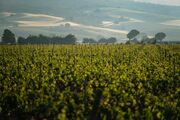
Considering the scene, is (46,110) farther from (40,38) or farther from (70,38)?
(70,38)

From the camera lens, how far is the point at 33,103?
1490 cm

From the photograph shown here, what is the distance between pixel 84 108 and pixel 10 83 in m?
5.90

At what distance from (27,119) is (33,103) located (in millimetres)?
1177

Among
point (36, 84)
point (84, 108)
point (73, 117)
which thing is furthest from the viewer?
point (36, 84)

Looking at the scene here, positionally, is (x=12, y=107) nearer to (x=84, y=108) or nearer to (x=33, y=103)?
(x=33, y=103)

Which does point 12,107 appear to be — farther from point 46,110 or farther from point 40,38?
point 40,38

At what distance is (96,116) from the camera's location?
12.6 metres

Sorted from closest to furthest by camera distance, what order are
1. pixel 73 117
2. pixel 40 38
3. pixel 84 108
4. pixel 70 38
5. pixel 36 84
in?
1. pixel 73 117
2. pixel 84 108
3. pixel 36 84
4. pixel 40 38
5. pixel 70 38

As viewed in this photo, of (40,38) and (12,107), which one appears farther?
(40,38)

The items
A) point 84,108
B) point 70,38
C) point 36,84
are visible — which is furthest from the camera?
point 70,38

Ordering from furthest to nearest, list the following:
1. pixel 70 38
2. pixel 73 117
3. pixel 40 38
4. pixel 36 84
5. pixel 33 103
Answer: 1. pixel 70 38
2. pixel 40 38
3. pixel 36 84
4. pixel 33 103
5. pixel 73 117

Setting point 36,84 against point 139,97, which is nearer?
point 139,97

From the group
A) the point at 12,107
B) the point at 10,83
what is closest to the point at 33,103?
the point at 12,107

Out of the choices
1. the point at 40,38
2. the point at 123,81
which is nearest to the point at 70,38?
the point at 40,38
